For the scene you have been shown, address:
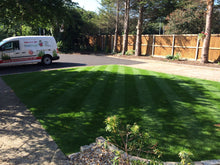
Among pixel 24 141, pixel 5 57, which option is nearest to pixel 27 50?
pixel 5 57

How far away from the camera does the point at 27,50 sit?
13.7 metres

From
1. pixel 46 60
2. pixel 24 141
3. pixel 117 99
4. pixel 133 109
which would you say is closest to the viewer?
pixel 24 141

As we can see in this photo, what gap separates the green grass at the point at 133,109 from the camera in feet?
12.6

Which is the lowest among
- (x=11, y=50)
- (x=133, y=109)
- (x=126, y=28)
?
(x=133, y=109)

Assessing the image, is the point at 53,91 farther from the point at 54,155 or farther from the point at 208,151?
the point at 208,151

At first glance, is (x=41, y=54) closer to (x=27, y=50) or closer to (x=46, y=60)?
(x=46, y=60)

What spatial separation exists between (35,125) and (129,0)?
21.2 meters

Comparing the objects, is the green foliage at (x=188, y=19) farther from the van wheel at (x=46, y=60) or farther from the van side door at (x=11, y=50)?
the van side door at (x=11, y=50)

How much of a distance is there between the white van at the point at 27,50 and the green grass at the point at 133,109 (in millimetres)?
5361

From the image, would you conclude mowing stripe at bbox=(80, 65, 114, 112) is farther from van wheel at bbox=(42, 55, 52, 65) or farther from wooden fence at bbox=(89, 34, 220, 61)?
wooden fence at bbox=(89, 34, 220, 61)

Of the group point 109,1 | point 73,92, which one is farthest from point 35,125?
point 109,1

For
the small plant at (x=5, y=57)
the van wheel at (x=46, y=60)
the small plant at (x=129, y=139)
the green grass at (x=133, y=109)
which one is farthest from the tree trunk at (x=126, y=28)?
the small plant at (x=129, y=139)

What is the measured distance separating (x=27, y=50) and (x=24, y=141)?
37.4 feet

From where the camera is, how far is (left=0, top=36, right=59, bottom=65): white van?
504 inches
